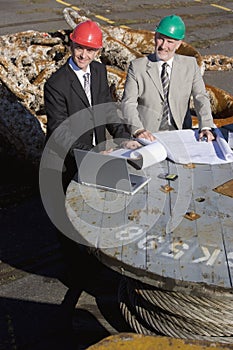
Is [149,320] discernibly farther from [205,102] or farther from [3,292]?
[205,102]

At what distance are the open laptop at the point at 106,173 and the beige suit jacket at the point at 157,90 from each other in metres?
0.93

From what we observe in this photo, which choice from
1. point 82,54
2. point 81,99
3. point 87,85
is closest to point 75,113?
point 81,99

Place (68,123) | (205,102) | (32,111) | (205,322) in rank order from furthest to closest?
(32,111) < (205,102) < (68,123) < (205,322)

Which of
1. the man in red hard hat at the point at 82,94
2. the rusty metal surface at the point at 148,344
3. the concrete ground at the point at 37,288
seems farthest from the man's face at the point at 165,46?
the rusty metal surface at the point at 148,344

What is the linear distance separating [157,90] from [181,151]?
25.7 inches

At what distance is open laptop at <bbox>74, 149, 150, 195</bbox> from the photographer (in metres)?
3.70

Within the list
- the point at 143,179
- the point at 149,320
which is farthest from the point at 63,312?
the point at 143,179

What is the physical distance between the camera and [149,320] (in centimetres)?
390

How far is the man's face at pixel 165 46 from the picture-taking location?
4.50m

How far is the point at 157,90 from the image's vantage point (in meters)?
4.79

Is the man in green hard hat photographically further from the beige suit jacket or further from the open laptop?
the open laptop

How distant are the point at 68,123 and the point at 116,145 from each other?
1.18 feet

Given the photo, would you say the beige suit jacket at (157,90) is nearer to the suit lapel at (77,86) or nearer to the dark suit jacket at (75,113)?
the dark suit jacket at (75,113)

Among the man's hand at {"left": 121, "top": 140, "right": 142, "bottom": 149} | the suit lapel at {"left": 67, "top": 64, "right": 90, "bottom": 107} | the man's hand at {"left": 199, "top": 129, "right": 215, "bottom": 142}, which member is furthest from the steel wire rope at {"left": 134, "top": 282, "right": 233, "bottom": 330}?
the suit lapel at {"left": 67, "top": 64, "right": 90, "bottom": 107}
